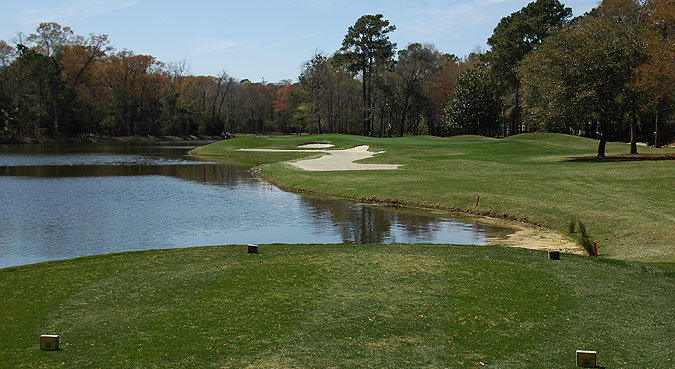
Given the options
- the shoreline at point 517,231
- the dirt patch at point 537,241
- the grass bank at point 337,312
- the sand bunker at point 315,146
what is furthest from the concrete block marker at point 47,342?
the sand bunker at point 315,146

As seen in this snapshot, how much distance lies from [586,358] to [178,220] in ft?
59.6

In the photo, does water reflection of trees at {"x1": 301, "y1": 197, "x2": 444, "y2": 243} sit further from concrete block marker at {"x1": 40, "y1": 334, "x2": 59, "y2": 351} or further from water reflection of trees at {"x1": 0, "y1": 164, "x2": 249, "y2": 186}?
concrete block marker at {"x1": 40, "y1": 334, "x2": 59, "y2": 351}

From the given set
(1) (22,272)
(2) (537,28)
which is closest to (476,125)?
(2) (537,28)

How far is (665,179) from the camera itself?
2684 centimetres

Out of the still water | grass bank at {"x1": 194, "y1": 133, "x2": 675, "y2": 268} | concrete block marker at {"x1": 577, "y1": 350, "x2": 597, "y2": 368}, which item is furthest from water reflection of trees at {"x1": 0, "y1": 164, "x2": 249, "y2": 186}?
concrete block marker at {"x1": 577, "y1": 350, "x2": 597, "y2": 368}

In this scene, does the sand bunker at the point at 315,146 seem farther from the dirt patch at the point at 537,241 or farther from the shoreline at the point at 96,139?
the shoreline at the point at 96,139

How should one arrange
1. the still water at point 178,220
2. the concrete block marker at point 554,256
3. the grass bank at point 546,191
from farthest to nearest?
1. the still water at point 178,220
2. the grass bank at point 546,191
3. the concrete block marker at point 554,256

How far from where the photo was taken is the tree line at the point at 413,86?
37.1 meters

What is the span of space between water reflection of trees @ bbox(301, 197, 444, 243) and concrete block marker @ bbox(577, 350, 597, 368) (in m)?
12.0

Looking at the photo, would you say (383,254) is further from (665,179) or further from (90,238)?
(665,179)

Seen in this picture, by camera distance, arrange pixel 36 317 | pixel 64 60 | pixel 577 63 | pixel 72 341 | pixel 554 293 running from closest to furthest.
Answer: pixel 72 341 < pixel 36 317 < pixel 554 293 < pixel 577 63 < pixel 64 60

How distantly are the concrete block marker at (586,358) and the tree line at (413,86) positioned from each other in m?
32.5

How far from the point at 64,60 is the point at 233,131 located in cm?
5126

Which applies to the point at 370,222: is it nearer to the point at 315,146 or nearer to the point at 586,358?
the point at 586,358
